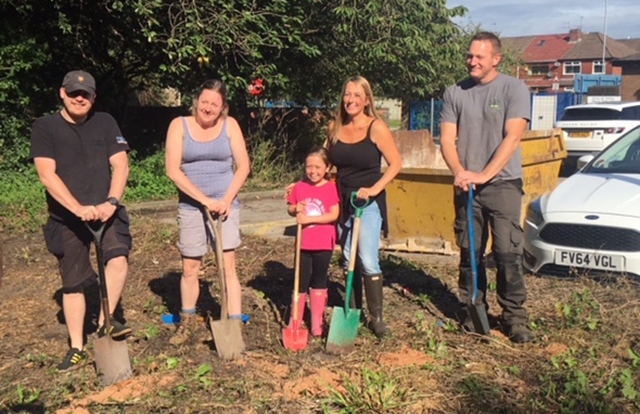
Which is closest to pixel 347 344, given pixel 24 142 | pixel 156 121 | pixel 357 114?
pixel 357 114

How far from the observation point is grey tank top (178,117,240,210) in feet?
15.5

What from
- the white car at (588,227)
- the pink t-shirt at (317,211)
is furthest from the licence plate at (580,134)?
the pink t-shirt at (317,211)

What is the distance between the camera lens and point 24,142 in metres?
12.5

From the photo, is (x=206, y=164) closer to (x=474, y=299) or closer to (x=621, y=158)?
(x=474, y=299)

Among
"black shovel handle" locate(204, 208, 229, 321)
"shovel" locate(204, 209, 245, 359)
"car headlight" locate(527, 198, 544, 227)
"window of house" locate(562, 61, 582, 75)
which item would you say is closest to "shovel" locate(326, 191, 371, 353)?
"shovel" locate(204, 209, 245, 359)

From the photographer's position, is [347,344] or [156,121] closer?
[347,344]

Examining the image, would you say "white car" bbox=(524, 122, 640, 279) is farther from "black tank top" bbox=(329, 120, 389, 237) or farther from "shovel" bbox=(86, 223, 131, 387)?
"shovel" bbox=(86, 223, 131, 387)

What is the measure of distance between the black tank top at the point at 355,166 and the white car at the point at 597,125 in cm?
1330

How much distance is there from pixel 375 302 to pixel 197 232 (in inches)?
52.9

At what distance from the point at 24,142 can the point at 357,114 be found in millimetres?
9399

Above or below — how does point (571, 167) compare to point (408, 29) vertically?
below

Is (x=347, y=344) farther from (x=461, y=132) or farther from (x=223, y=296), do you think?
(x=461, y=132)

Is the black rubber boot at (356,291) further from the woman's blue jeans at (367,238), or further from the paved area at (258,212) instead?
the paved area at (258,212)

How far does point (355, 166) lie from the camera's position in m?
4.94
